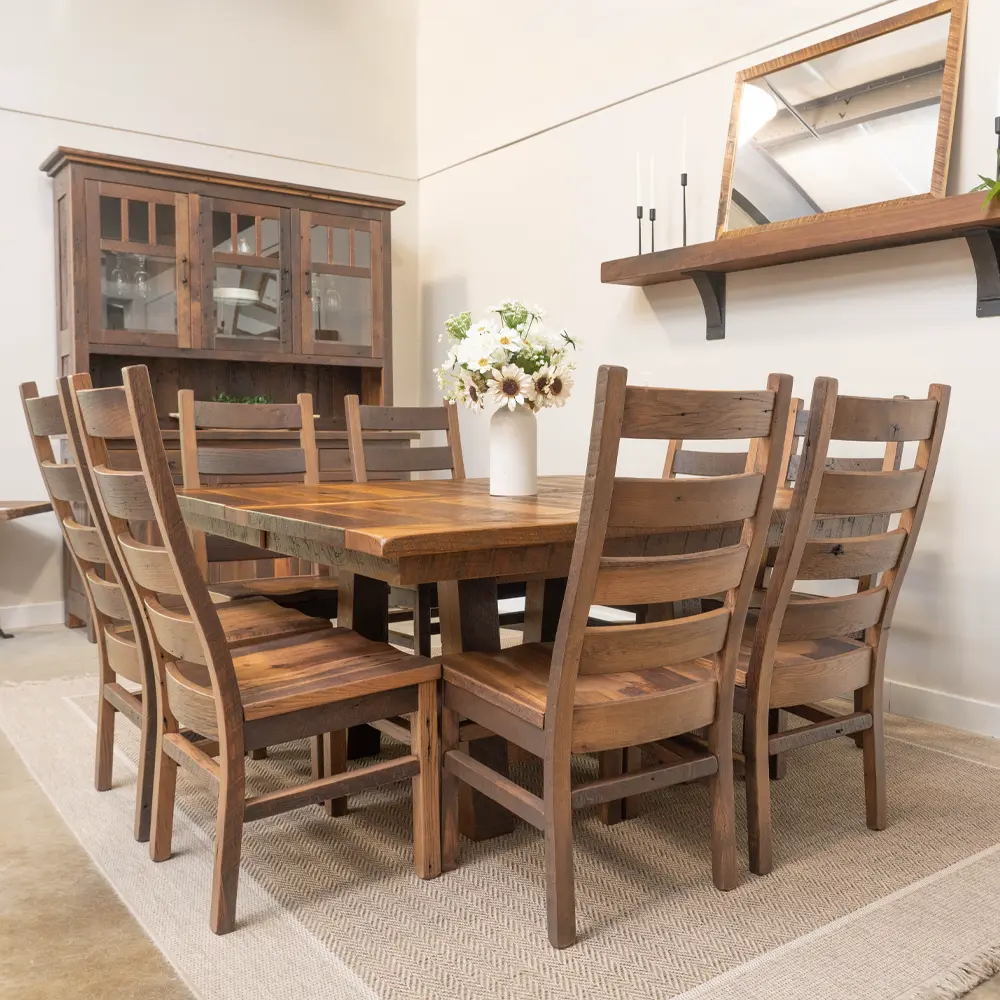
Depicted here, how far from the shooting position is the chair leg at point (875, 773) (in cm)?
199

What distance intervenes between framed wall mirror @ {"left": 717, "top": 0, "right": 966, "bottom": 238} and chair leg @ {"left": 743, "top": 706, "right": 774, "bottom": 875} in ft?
5.99

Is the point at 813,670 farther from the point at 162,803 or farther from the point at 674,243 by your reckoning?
the point at 674,243

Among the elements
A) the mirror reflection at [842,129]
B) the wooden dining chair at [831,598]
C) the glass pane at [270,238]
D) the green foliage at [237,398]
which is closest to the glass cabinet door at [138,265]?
the glass pane at [270,238]

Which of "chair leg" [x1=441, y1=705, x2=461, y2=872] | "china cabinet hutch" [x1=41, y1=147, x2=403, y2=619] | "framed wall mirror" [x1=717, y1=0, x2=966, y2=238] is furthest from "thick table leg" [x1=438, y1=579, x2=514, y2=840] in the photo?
"china cabinet hutch" [x1=41, y1=147, x2=403, y2=619]

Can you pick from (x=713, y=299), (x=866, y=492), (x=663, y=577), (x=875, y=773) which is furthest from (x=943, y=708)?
(x=663, y=577)

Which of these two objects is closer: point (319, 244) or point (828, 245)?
point (828, 245)

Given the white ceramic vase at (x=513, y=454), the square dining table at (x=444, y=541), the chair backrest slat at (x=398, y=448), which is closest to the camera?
the square dining table at (x=444, y=541)

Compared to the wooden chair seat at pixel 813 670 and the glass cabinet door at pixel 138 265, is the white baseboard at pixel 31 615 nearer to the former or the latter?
the glass cabinet door at pixel 138 265

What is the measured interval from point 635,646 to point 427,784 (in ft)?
1.74

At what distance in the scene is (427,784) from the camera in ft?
5.81

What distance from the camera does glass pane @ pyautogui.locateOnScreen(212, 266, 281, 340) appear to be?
Answer: 165 inches

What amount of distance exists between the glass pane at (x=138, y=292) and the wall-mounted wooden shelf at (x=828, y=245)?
1.88m

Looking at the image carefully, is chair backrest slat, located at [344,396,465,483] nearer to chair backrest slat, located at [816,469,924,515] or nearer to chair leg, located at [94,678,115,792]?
chair leg, located at [94,678,115,792]

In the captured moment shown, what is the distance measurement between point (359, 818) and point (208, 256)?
287 cm
